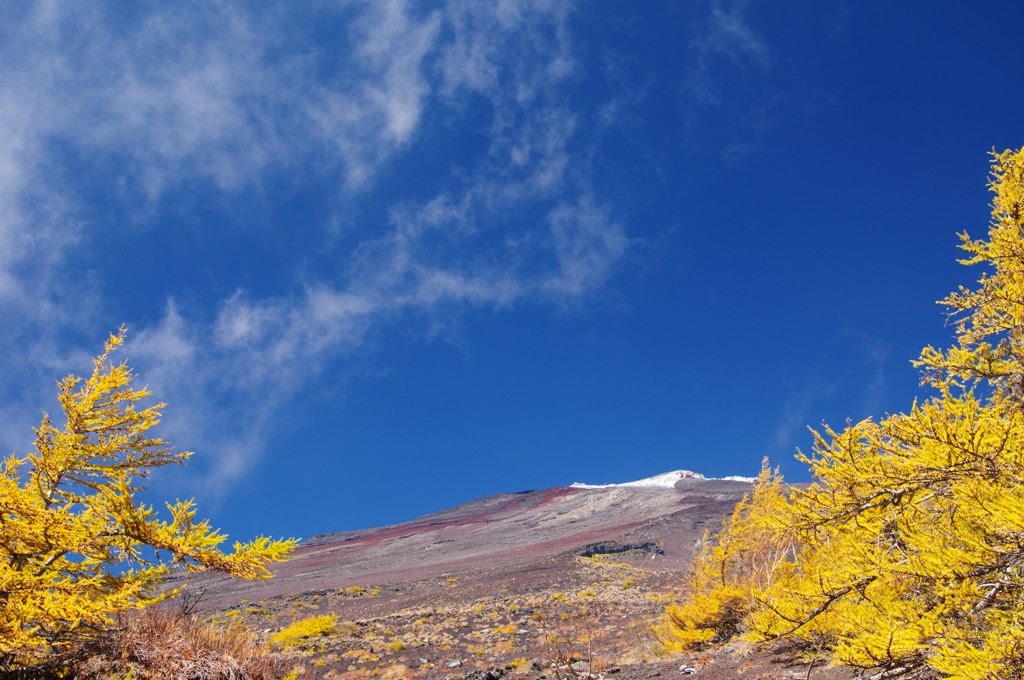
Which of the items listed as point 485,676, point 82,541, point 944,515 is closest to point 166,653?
point 82,541

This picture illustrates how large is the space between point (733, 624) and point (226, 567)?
9186 millimetres

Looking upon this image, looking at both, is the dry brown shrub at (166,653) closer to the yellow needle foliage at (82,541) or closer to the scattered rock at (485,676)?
the yellow needle foliage at (82,541)

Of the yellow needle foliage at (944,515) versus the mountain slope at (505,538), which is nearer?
the yellow needle foliage at (944,515)

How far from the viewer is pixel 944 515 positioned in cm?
514

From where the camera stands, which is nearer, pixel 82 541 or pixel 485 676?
pixel 82 541

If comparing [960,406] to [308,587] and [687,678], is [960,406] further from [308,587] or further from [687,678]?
[308,587]

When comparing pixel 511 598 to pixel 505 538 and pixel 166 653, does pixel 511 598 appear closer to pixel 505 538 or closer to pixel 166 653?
pixel 166 653

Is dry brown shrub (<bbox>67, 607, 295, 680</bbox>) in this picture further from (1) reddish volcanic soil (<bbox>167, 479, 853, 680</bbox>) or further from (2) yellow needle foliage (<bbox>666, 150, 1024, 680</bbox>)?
(2) yellow needle foliage (<bbox>666, 150, 1024, 680</bbox>)

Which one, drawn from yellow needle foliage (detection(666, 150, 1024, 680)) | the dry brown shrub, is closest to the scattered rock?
the dry brown shrub

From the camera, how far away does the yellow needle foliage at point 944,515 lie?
3.62 metres

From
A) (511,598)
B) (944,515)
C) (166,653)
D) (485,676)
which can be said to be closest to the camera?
(944,515)

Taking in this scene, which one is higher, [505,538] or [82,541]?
[505,538]

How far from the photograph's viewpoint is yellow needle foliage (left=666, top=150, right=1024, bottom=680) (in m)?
3.62

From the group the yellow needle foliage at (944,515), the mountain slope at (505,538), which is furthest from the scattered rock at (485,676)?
the mountain slope at (505,538)
